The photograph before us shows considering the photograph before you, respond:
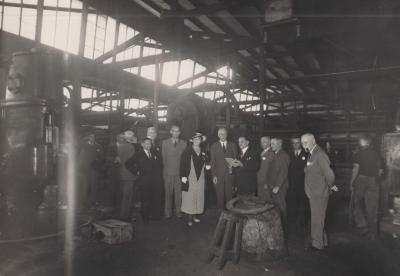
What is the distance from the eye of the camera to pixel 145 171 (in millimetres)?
6434

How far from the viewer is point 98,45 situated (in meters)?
14.8

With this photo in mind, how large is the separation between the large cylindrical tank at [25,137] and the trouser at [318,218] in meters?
4.52

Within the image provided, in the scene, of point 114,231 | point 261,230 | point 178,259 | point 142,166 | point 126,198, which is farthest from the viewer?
point 126,198

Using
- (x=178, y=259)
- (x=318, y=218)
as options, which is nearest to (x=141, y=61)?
(x=178, y=259)

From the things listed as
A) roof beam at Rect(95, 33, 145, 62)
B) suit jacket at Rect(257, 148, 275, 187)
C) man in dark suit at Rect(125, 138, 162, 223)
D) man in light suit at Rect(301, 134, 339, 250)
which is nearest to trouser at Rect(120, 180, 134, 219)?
man in dark suit at Rect(125, 138, 162, 223)

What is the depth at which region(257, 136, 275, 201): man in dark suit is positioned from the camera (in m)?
6.52

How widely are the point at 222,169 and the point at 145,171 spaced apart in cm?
165

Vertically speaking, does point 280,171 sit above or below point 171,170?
above

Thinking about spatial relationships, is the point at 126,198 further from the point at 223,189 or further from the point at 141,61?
the point at 141,61

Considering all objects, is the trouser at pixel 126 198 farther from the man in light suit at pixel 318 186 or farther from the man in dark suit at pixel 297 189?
the man in light suit at pixel 318 186

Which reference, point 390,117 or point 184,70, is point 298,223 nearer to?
point 390,117

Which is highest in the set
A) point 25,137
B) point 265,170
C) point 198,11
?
point 198,11

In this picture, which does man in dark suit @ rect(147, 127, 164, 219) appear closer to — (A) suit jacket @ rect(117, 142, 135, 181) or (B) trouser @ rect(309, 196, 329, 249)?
(A) suit jacket @ rect(117, 142, 135, 181)

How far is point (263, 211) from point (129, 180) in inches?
128
